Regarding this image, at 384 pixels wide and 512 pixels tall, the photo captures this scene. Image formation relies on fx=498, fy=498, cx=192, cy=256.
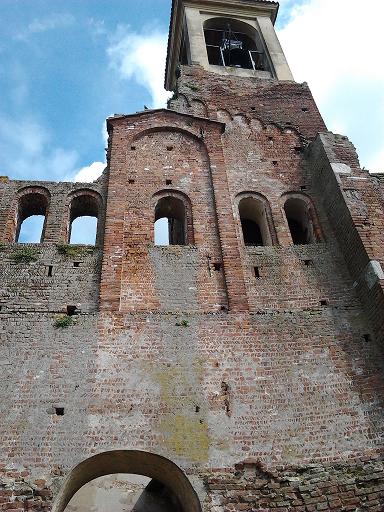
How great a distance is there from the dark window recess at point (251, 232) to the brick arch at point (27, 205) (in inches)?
190

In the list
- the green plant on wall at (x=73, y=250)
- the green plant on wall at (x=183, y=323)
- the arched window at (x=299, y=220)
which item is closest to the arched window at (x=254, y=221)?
the arched window at (x=299, y=220)

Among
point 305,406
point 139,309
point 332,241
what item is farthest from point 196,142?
point 305,406

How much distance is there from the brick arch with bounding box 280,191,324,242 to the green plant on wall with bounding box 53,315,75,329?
5.35 meters

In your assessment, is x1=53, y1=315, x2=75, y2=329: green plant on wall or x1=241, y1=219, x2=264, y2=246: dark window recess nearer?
x1=53, y1=315, x2=75, y2=329: green plant on wall

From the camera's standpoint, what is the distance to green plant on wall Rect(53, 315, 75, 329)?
885 cm

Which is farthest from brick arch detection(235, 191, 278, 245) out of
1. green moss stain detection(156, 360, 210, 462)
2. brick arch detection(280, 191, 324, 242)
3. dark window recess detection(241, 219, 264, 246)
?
green moss stain detection(156, 360, 210, 462)

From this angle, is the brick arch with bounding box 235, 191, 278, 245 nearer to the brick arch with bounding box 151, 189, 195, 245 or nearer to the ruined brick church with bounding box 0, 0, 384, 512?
the ruined brick church with bounding box 0, 0, 384, 512

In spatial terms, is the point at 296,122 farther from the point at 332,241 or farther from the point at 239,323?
the point at 239,323

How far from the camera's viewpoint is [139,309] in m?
9.29

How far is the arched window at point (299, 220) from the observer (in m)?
11.9

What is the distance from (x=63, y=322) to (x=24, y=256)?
1932mm

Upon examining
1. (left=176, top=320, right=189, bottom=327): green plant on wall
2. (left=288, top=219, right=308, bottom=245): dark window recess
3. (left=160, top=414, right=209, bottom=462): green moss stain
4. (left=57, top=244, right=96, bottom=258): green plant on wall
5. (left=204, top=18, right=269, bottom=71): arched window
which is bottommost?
(left=160, top=414, right=209, bottom=462): green moss stain

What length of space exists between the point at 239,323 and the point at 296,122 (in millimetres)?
7613

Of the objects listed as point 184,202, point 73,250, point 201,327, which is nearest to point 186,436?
point 201,327
